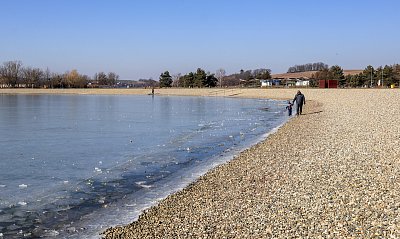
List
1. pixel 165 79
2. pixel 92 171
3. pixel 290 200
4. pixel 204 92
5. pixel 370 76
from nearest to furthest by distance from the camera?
pixel 290 200, pixel 92 171, pixel 370 76, pixel 204 92, pixel 165 79

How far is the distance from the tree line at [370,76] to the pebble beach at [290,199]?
8578cm

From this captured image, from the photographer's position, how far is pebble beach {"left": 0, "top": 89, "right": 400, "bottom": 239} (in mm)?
7035

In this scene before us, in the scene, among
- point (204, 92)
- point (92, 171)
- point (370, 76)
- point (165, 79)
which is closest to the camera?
point (92, 171)

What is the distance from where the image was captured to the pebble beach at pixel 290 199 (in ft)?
23.1

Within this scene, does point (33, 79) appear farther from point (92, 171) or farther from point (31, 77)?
point (92, 171)

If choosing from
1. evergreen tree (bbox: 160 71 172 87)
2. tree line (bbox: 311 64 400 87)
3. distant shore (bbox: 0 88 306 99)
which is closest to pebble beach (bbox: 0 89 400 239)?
distant shore (bbox: 0 88 306 99)

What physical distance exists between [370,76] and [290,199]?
101113mm

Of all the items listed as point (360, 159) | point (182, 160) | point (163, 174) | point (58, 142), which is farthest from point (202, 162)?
point (58, 142)

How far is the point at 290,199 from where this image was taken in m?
8.87

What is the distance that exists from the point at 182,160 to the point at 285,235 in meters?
9.37

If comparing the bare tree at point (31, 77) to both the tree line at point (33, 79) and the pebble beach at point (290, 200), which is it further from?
the pebble beach at point (290, 200)

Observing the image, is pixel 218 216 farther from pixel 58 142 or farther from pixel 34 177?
pixel 58 142

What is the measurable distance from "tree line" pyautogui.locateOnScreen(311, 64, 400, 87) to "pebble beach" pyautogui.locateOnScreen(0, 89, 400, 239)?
85.8 metres

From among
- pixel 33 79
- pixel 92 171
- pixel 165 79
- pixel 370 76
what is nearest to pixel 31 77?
pixel 33 79
